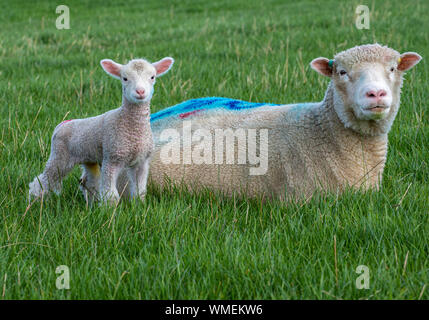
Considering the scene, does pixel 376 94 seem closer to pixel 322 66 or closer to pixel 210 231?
pixel 322 66

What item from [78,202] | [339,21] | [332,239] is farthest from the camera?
[339,21]

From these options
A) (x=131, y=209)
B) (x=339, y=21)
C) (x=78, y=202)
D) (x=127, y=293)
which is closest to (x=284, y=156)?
(x=131, y=209)

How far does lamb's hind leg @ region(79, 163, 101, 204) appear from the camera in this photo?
11.5 ft

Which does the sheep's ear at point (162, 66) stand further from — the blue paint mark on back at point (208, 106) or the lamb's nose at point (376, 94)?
the lamb's nose at point (376, 94)

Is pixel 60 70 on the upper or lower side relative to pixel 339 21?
lower

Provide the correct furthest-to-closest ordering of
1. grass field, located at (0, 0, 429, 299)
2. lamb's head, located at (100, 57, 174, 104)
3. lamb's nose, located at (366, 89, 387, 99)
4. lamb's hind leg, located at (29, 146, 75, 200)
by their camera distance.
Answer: lamb's hind leg, located at (29, 146, 75, 200) → lamb's nose, located at (366, 89, 387, 99) → lamb's head, located at (100, 57, 174, 104) → grass field, located at (0, 0, 429, 299)

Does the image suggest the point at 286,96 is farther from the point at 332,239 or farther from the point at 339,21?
the point at 339,21

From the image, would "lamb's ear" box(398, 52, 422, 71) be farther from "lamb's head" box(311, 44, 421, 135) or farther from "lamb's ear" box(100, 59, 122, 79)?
"lamb's ear" box(100, 59, 122, 79)

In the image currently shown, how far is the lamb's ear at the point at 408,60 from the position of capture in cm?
346

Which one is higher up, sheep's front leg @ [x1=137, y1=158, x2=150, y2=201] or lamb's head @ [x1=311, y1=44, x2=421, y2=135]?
lamb's head @ [x1=311, y1=44, x2=421, y2=135]

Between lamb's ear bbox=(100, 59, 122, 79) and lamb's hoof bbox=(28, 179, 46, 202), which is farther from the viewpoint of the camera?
lamb's hoof bbox=(28, 179, 46, 202)

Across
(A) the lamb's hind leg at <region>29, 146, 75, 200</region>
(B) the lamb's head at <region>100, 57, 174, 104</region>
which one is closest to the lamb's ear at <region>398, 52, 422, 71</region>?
(B) the lamb's head at <region>100, 57, 174, 104</region>
